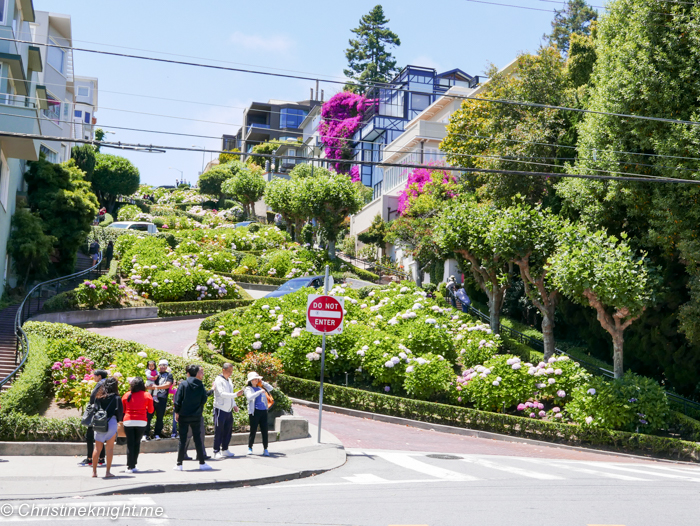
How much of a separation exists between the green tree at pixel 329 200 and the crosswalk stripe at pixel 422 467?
1332 inches

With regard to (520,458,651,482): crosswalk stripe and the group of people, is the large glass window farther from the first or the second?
the group of people

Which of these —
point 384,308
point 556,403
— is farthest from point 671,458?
point 384,308

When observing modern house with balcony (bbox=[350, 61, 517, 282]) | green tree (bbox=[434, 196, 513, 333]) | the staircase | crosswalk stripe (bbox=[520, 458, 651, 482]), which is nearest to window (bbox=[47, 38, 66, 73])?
the staircase

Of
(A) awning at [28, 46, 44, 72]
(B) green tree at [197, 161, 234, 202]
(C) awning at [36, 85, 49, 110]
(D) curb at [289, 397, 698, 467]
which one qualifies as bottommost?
(D) curb at [289, 397, 698, 467]

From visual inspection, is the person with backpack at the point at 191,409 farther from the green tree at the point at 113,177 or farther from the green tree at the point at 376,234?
the green tree at the point at 113,177

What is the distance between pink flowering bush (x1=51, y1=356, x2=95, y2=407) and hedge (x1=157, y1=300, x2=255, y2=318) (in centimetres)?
1412

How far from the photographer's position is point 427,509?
28.7ft

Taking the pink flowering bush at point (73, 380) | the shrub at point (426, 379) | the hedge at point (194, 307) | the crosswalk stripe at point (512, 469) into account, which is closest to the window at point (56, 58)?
the hedge at point (194, 307)

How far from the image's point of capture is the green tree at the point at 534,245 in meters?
24.6

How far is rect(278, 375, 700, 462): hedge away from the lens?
60.4 feet

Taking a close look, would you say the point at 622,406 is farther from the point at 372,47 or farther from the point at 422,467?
the point at 372,47

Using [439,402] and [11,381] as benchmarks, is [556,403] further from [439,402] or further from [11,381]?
[11,381]

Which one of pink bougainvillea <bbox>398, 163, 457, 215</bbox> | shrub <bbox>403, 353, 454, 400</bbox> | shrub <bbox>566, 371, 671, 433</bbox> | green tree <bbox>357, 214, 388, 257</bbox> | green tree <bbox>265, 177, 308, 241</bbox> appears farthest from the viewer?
green tree <bbox>357, 214, 388, 257</bbox>

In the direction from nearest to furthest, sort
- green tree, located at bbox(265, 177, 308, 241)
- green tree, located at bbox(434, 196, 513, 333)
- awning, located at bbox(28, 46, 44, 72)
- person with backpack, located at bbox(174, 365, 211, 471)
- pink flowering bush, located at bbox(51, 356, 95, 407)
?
person with backpack, located at bbox(174, 365, 211, 471)
pink flowering bush, located at bbox(51, 356, 95, 407)
green tree, located at bbox(434, 196, 513, 333)
awning, located at bbox(28, 46, 44, 72)
green tree, located at bbox(265, 177, 308, 241)
